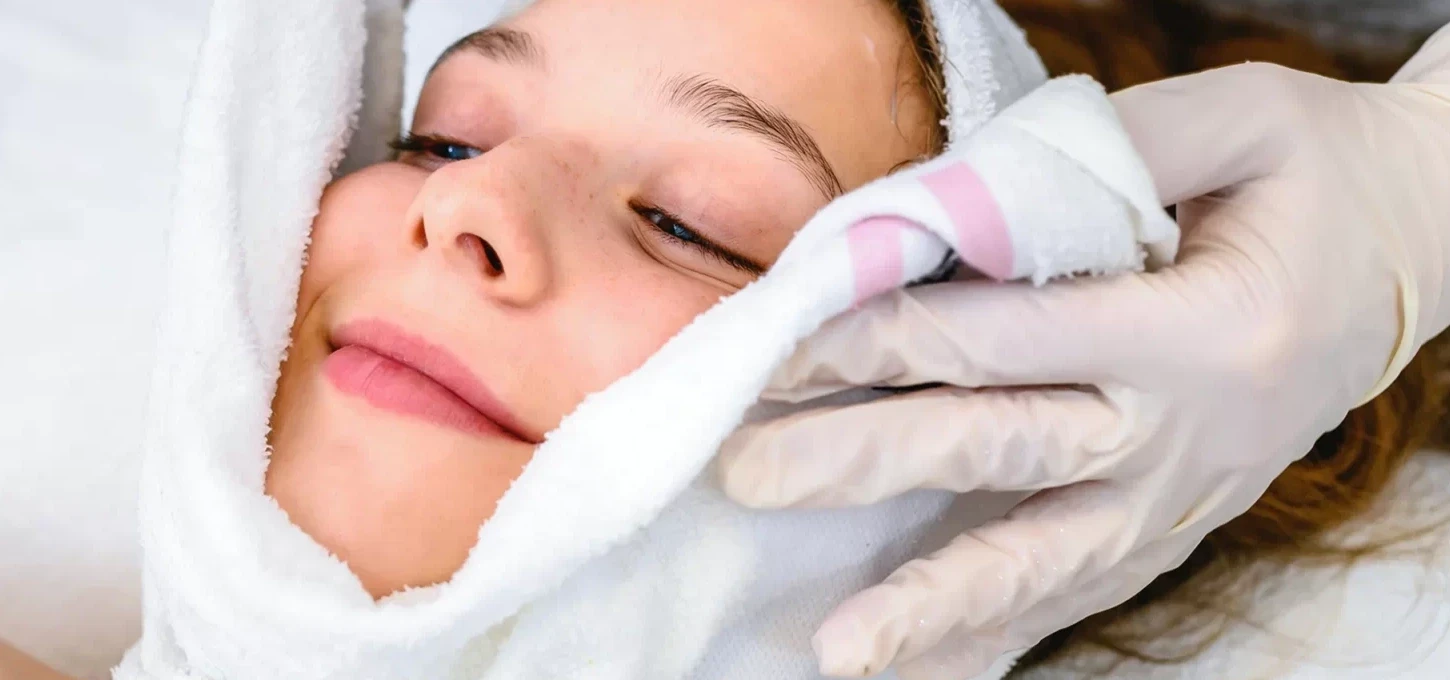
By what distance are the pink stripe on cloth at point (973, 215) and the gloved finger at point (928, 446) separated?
0.12 m

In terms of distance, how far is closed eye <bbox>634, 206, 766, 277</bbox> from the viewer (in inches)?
A: 28.2

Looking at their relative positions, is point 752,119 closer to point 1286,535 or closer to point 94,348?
point 1286,535

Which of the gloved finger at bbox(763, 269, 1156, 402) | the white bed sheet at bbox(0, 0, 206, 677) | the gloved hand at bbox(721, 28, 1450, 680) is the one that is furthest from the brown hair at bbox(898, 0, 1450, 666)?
the white bed sheet at bbox(0, 0, 206, 677)

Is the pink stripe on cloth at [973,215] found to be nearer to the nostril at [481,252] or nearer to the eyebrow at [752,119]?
the eyebrow at [752,119]

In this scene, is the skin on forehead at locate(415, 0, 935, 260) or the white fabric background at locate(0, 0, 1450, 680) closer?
the skin on forehead at locate(415, 0, 935, 260)

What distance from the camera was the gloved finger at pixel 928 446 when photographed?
2.04ft

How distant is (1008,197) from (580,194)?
0.99ft

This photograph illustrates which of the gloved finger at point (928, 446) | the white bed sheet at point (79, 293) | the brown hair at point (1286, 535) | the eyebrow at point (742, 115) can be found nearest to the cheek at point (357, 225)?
the eyebrow at point (742, 115)

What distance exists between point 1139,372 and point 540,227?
421 mm

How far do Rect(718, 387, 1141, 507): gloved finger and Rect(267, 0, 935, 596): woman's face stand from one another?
0.11 metres

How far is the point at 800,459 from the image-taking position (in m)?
0.62

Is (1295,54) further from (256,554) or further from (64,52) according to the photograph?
(64,52)

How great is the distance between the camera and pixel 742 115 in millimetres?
713

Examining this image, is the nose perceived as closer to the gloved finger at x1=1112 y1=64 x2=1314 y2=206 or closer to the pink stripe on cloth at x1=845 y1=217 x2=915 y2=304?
the pink stripe on cloth at x1=845 y1=217 x2=915 y2=304
